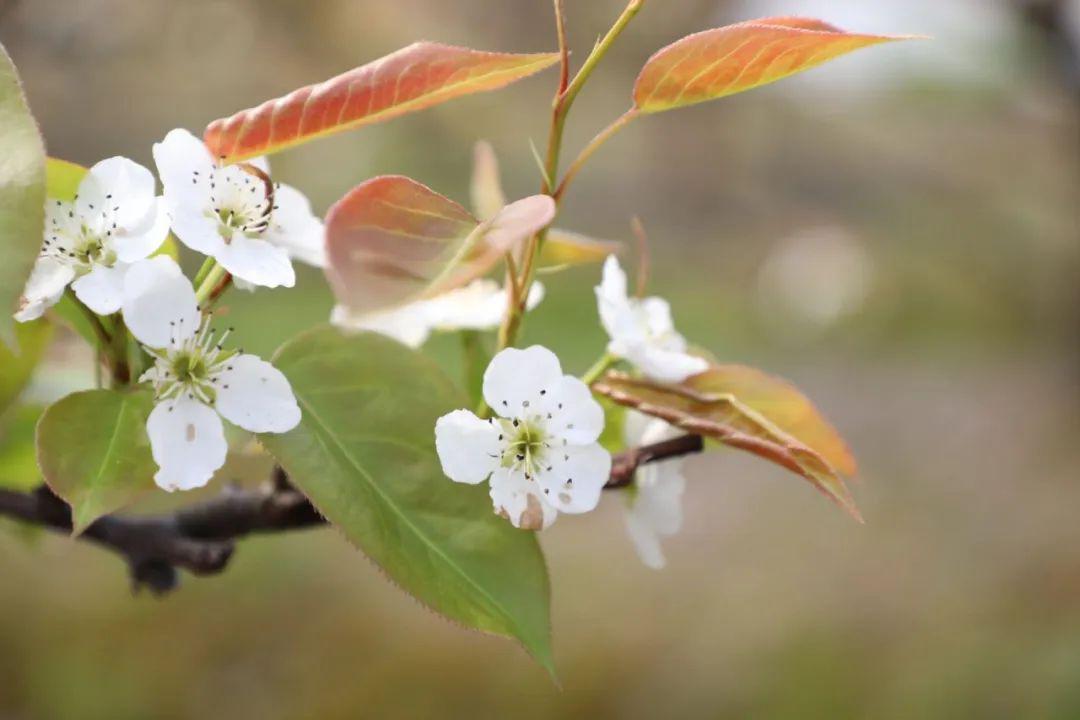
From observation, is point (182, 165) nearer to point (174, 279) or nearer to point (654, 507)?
point (174, 279)

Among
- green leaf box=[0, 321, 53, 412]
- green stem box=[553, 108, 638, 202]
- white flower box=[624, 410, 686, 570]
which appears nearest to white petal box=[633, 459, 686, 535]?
white flower box=[624, 410, 686, 570]

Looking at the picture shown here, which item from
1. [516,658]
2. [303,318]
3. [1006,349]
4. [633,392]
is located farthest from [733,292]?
[633,392]

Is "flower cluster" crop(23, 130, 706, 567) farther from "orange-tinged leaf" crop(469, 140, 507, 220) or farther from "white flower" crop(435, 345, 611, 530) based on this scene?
"orange-tinged leaf" crop(469, 140, 507, 220)

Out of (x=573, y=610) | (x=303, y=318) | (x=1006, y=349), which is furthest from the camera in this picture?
(x=1006, y=349)

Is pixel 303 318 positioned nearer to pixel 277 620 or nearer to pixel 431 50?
pixel 277 620

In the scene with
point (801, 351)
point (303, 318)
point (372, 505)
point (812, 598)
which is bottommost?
point (801, 351)

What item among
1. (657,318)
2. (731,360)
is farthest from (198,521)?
(731,360)

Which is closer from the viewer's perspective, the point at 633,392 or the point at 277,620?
the point at 633,392
